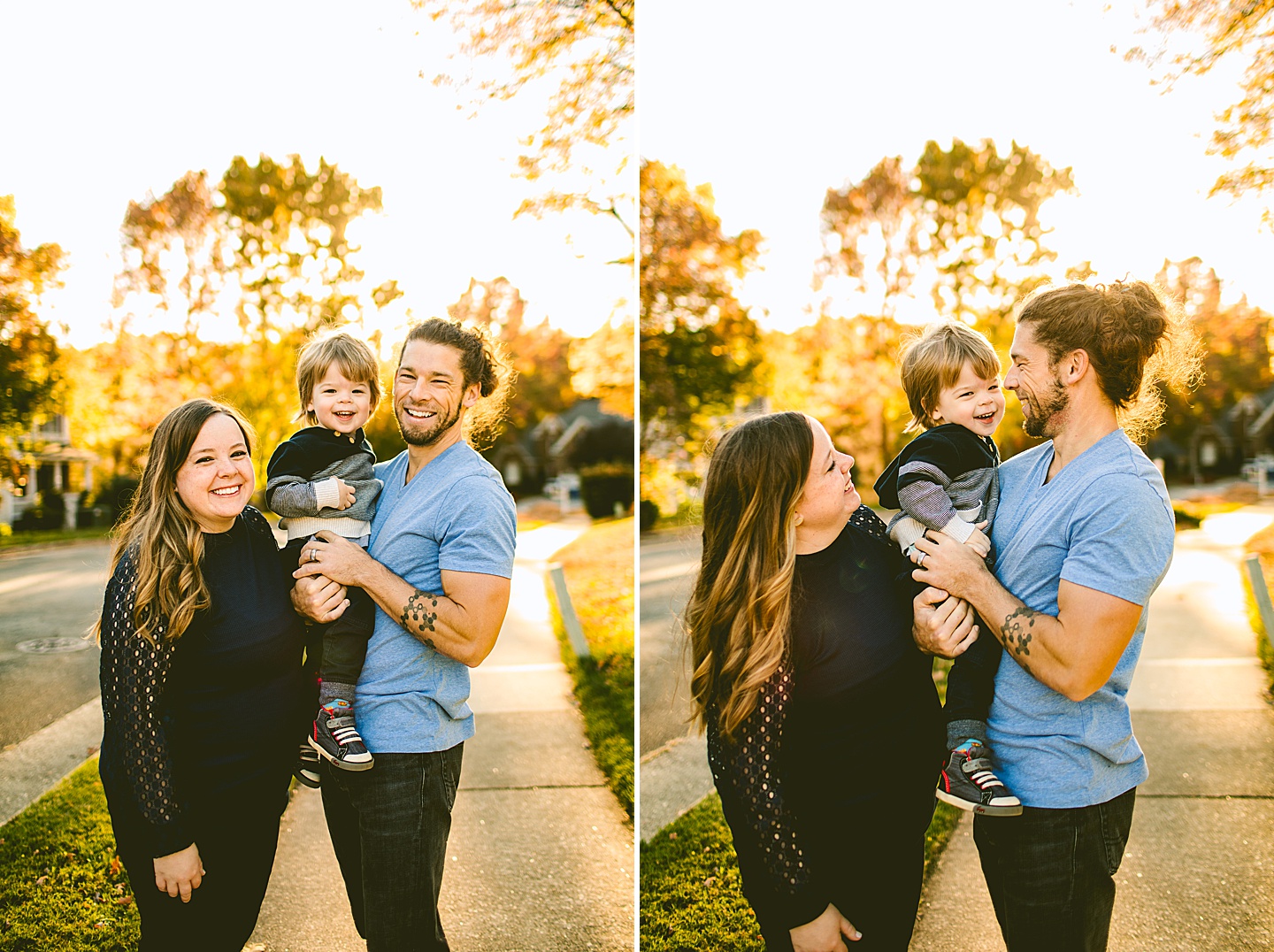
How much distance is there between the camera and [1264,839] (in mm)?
3139

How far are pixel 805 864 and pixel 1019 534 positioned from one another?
83 centimetres

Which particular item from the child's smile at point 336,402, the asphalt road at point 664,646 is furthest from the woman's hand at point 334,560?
the asphalt road at point 664,646

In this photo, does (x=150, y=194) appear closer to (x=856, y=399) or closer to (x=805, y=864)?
Result: (x=805, y=864)

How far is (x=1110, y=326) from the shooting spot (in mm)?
1702

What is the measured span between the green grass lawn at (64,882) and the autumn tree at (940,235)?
6245 mm

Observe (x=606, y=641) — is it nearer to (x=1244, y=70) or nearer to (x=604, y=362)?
(x=604, y=362)

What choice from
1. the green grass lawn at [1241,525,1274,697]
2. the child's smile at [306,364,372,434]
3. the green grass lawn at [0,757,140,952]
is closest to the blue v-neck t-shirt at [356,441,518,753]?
the child's smile at [306,364,372,434]

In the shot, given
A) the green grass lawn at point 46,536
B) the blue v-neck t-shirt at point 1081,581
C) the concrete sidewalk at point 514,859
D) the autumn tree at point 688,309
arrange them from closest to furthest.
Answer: the blue v-neck t-shirt at point 1081,581 < the concrete sidewalk at point 514,859 < the green grass lawn at point 46,536 < the autumn tree at point 688,309

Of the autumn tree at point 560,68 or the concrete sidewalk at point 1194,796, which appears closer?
the concrete sidewalk at point 1194,796

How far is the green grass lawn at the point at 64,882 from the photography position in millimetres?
2729

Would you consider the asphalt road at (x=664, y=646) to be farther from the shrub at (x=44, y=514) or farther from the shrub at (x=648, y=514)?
the shrub at (x=44, y=514)

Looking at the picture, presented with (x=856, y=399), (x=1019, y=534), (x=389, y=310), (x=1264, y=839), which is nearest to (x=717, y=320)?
(x=856, y=399)

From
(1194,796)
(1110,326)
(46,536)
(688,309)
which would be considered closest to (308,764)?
(1110,326)

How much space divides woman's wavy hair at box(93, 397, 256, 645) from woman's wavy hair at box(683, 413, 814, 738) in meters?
1.15
